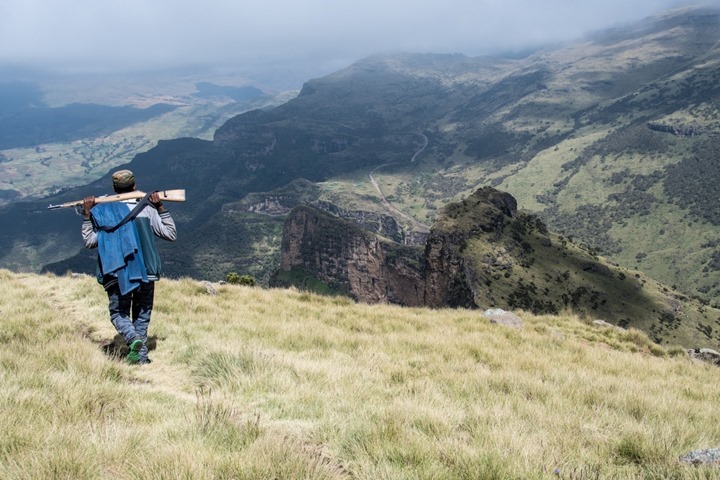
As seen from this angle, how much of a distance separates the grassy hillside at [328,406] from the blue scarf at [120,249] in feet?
4.00

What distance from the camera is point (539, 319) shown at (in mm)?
16188

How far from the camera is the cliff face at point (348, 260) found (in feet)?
368

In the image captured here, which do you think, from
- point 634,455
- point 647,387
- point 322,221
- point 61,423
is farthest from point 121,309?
point 322,221

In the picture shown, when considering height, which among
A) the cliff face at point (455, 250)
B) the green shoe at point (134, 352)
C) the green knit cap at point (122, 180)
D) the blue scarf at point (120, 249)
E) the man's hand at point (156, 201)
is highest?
the green knit cap at point (122, 180)

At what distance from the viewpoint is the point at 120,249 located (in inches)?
280

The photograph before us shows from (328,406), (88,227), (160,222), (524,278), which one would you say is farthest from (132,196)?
(524,278)

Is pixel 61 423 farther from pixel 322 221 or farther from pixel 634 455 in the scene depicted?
pixel 322 221

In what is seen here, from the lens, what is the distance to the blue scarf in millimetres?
7066

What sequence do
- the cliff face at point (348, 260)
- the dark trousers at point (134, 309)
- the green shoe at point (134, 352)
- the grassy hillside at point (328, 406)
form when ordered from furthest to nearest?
1. the cliff face at point (348, 260)
2. the dark trousers at point (134, 309)
3. the green shoe at point (134, 352)
4. the grassy hillside at point (328, 406)

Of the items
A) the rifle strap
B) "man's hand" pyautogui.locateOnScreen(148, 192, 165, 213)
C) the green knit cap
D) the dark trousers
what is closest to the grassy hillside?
the dark trousers

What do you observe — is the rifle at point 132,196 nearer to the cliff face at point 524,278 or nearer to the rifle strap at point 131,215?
the rifle strap at point 131,215

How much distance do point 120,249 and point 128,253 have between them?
165 millimetres

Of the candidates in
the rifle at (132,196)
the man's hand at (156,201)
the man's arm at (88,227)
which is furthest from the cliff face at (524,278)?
the man's arm at (88,227)

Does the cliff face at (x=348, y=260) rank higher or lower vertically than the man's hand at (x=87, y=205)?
lower
